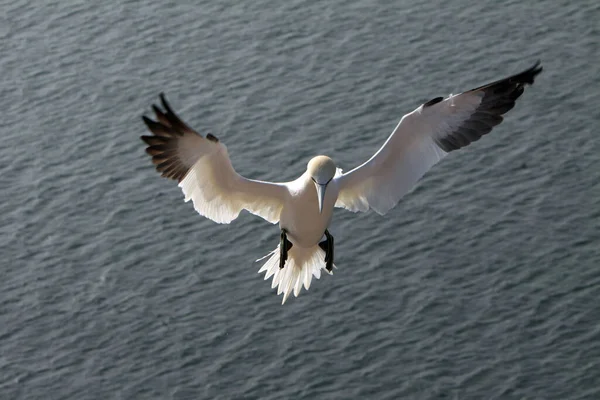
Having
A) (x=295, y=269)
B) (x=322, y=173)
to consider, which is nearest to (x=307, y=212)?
(x=322, y=173)

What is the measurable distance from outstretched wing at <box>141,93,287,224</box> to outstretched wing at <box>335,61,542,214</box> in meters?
0.88

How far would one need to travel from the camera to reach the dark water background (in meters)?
19.1

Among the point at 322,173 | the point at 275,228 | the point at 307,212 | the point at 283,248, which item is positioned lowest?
the point at 275,228

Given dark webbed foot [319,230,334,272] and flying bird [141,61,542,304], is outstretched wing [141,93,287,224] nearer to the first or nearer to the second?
flying bird [141,61,542,304]

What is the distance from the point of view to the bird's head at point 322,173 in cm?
1341

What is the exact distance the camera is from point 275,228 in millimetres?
20812

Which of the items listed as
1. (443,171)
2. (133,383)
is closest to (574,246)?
(443,171)

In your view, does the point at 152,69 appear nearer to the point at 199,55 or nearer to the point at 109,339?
the point at 199,55

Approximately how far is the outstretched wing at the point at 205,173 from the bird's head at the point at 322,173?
765mm

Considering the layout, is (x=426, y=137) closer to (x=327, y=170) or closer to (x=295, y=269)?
(x=327, y=170)

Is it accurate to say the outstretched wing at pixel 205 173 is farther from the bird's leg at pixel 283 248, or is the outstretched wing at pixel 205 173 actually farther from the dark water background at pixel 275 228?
the dark water background at pixel 275 228

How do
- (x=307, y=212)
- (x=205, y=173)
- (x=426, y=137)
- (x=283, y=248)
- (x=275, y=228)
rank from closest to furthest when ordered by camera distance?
(x=205, y=173)
(x=307, y=212)
(x=426, y=137)
(x=283, y=248)
(x=275, y=228)

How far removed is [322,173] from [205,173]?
4.13ft

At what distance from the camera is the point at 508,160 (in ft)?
70.8
